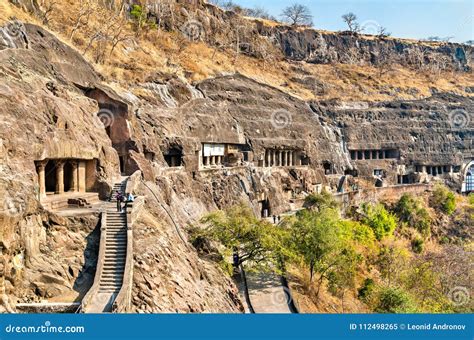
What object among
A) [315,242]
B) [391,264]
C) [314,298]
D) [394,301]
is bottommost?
[391,264]

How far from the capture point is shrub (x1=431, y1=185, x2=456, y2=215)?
5547 centimetres

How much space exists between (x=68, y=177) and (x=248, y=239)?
989cm

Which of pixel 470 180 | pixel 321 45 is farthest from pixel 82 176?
pixel 321 45

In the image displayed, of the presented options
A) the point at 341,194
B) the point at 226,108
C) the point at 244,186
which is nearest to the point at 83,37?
the point at 226,108

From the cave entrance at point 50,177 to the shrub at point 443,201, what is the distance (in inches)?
1978

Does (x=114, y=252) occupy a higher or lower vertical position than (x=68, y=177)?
lower

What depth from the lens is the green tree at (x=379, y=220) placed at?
46.4 m

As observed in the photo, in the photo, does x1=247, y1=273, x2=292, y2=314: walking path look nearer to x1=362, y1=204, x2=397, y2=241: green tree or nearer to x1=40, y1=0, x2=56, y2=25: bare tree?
x1=362, y1=204, x2=397, y2=241: green tree

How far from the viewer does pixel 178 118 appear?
34188mm

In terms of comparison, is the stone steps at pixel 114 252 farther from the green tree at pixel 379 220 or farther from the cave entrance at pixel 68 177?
the green tree at pixel 379 220

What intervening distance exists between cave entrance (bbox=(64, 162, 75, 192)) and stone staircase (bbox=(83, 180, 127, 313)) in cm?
357

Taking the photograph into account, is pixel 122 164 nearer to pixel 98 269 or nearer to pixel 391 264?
pixel 98 269

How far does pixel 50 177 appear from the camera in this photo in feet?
66.2

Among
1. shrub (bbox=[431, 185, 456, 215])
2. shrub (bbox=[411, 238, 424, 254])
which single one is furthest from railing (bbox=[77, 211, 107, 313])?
shrub (bbox=[431, 185, 456, 215])
